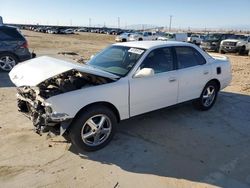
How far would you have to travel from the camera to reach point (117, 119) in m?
4.81

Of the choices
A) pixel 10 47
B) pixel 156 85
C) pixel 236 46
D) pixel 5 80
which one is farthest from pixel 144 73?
pixel 236 46

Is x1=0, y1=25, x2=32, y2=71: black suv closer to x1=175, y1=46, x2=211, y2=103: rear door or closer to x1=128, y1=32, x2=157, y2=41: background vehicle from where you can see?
Result: x1=175, y1=46, x2=211, y2=103: rear door

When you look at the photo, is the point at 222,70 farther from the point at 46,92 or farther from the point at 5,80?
the point at 5,80

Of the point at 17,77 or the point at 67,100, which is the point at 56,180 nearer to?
the point at 67,100

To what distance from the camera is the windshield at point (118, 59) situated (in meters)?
5.01

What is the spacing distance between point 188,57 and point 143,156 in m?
2.56

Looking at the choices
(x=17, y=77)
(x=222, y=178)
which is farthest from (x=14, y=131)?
(x=222, y=178)

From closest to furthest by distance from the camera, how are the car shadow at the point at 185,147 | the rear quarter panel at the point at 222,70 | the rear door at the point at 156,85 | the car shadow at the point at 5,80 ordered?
the car shadow at the point at 185,147 < the rear door at the point at 156,85 < the rear quarter panel at the point at 222,70 < the car shadow at the point at 5,80

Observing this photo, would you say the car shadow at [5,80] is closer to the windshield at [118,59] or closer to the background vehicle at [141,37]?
the windshield at [118,59]

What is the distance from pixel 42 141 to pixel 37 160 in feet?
2.11

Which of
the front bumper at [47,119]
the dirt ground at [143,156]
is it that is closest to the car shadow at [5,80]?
the dirt ground at [143,156]

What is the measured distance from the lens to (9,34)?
1060 centimetres

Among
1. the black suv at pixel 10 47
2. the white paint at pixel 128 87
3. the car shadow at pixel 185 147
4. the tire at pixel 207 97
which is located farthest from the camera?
the black suv at pixel 10 47

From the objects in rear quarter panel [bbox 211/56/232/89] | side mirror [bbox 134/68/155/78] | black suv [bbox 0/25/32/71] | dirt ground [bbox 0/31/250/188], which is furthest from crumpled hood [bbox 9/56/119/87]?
black suv [bbox 0/25/32/71]
